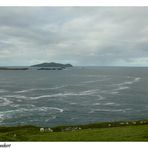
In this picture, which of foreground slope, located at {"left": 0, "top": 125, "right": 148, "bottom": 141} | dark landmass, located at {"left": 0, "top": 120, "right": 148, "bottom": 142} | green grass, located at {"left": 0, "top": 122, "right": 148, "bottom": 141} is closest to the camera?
foreground slope, located at {"left": 0, "top": 125, "right": 148, "bottom": 141}

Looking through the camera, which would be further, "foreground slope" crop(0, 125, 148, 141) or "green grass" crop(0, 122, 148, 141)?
"green grass" crop(0, 122, 148, 141)

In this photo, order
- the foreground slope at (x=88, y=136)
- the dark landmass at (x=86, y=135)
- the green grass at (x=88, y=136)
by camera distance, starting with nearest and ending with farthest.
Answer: the foreground slope at (x=88, y=136) → the green grass at (x=88, y=136) → the dark landmass at (x=86, y=135)

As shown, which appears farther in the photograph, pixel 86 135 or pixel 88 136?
pixel 86 135

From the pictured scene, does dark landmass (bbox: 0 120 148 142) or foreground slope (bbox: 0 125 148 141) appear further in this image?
dark landmass (bbox: 0 120 148 142)

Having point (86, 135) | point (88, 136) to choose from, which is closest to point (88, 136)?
point (88, 136)

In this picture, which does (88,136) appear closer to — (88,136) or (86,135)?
(88,136)

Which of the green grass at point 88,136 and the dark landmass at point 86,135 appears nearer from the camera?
the green grass at point 88,136

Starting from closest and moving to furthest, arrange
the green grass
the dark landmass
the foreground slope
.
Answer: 1. the foreground slope
2. the green grass
3. the dark landmass

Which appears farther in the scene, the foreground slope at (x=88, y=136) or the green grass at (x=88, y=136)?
the green grass at (x=88, y=136)

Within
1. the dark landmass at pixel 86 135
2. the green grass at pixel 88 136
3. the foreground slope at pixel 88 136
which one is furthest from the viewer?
the dark landmass at pixel 86 135

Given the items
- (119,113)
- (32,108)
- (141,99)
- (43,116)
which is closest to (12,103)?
(32,108)
